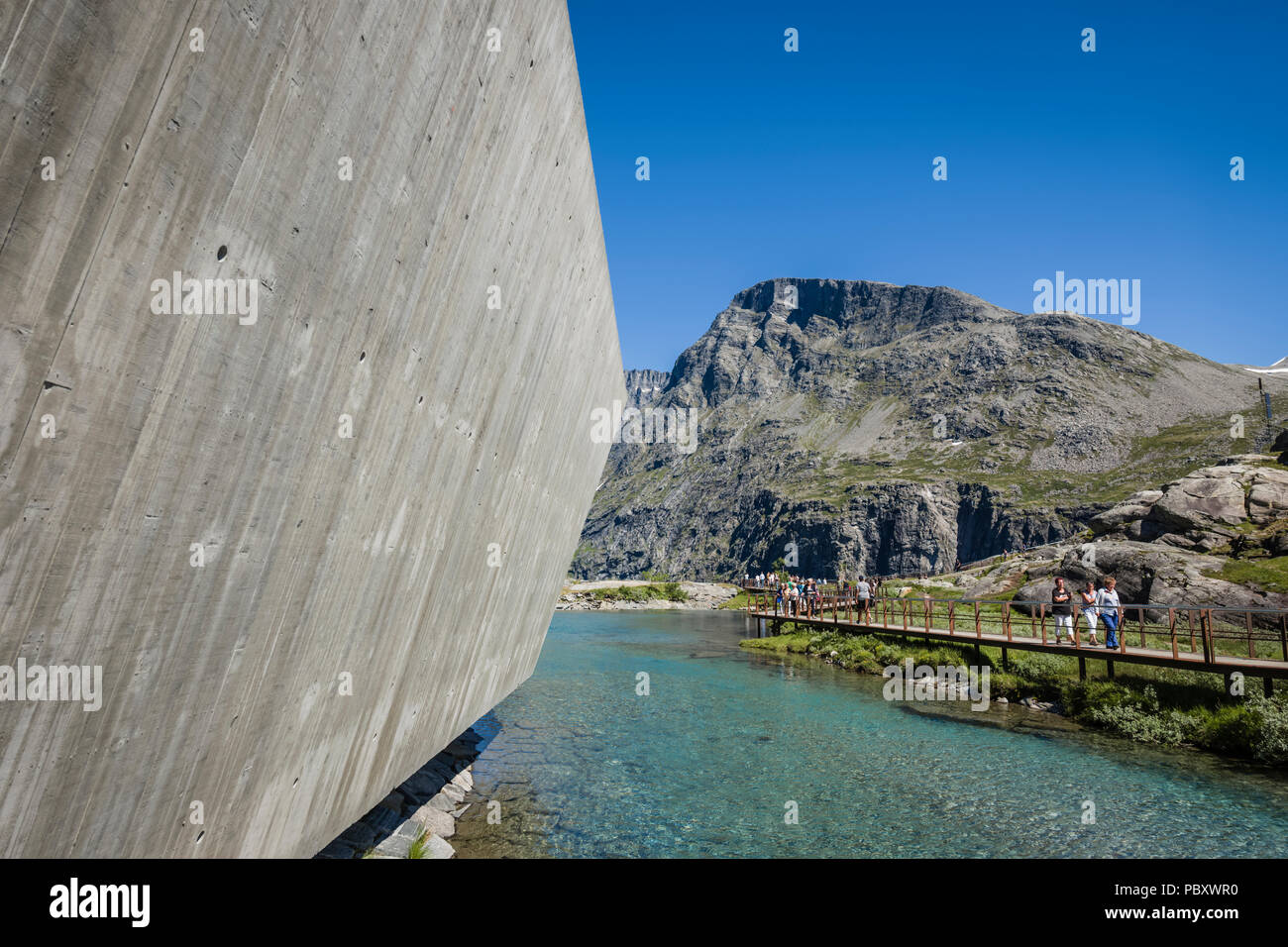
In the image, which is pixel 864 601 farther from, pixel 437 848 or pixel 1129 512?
pixel 437 848

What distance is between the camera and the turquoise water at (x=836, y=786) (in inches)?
348

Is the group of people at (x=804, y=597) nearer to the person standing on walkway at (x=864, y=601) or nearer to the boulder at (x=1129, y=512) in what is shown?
the person standing on walkway at (x=864, y=601)

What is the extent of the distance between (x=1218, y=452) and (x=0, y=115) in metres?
128

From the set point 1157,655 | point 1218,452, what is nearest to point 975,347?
point 1218,452

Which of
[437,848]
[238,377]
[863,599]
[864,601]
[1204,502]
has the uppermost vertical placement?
[1204,502]

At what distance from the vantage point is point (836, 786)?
11.4 meters

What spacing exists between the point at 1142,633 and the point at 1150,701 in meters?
1.56

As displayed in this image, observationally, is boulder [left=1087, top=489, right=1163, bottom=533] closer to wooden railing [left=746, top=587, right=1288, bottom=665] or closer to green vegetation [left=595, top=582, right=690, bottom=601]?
wooden railing [left=746, top=587, right=1288, bottom=665]

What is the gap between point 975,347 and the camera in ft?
545

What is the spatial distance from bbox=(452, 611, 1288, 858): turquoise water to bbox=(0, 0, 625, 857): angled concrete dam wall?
504cm

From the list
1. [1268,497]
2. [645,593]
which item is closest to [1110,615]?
[1268,497]

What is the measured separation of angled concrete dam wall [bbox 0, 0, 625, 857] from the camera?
2.26 m

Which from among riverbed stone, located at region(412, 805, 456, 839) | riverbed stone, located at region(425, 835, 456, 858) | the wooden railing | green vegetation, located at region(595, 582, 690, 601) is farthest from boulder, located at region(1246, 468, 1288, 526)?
green vegetation, located at region(595, 582, 690, 601)
